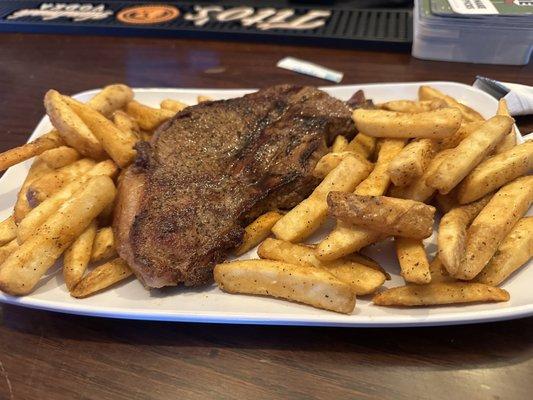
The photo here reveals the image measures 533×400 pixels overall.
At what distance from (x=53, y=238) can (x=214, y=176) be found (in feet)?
2.37

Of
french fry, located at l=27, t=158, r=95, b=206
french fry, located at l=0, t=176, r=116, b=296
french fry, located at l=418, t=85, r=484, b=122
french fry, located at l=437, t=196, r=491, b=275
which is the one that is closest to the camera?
french fry, located at l=437, t=196, r=491, b=275

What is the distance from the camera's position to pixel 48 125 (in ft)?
9.66

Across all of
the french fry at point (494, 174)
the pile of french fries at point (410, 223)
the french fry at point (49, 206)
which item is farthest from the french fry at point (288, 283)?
the french fry at point (49, 206)

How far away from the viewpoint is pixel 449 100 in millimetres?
2594

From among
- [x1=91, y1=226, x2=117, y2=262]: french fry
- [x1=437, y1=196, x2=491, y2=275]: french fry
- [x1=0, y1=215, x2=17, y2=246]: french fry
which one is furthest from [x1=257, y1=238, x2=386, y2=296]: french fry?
[x1=0, y1=215, x2=17, y2=246]: french fry

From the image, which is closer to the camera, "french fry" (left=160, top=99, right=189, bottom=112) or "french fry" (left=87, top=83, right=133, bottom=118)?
"french fry" (left=87, top=83, right=133, bottom=118)

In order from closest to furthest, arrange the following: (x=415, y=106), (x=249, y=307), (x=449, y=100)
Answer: (x=249, y=307) → (x=415, y=106) → (x=449, y=100)

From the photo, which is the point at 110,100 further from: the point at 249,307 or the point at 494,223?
the point at 494,223

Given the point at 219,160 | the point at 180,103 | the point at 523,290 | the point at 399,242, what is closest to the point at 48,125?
the point at 180,103

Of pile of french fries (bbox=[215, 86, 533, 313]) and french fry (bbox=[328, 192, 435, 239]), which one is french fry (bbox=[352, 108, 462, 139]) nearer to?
pile of french fries (bbox=[215, 86, 533, 313])

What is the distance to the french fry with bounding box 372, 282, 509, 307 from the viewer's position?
1670mm

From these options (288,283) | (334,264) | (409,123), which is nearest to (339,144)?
(409,123)

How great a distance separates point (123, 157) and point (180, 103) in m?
0.75

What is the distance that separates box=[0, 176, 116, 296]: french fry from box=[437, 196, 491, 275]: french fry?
54.9 inches
